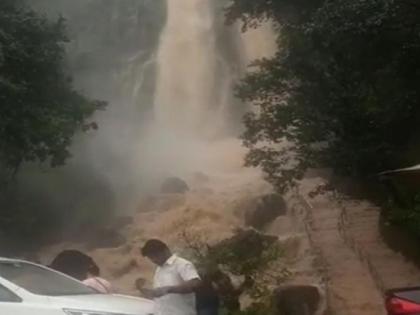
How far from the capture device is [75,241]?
2808cm

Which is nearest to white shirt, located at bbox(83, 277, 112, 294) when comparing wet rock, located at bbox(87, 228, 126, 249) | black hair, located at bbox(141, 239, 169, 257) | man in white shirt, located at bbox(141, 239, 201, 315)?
man in white shirt, located at bbox(141, 239, 201, 315)

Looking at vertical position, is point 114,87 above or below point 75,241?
above

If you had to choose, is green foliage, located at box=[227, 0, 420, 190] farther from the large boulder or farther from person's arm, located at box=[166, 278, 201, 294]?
person's arm, located at box=[166, 278, 201, 294]

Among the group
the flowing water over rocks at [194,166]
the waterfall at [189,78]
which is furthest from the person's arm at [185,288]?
the waterfall at [189,78]

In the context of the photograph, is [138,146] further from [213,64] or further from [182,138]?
[213,64]

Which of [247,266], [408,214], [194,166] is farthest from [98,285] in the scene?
[194,166]

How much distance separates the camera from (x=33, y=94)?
2002 cm

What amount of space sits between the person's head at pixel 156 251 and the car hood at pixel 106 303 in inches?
17.5

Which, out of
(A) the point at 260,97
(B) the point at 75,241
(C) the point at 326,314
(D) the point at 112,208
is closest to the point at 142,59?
(D) the point at 112,208

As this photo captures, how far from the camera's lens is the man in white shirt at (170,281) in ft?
22.1

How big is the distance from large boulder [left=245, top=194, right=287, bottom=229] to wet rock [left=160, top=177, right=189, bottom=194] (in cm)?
620

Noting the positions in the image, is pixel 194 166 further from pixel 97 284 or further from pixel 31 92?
pixel 97 284

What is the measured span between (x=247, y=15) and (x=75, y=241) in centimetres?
1106

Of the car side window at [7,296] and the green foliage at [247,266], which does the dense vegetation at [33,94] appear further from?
the car side window at [7,296]
